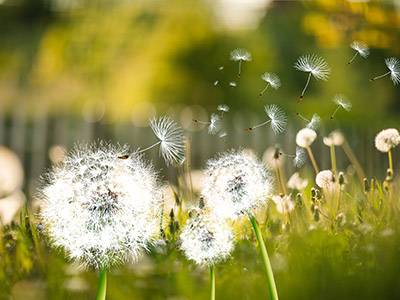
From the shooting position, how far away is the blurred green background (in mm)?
1609

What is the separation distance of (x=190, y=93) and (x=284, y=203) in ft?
37.3

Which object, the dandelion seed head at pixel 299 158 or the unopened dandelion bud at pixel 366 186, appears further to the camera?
the unopened dandelion bud at pixel 366 186

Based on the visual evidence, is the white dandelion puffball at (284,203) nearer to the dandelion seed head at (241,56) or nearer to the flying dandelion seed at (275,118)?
the flying dandelion seed at (275,118)

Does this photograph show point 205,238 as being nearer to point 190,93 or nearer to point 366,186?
point 366,186

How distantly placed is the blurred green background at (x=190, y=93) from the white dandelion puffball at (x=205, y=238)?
302mm

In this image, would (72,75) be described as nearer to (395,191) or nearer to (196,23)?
(196,23)

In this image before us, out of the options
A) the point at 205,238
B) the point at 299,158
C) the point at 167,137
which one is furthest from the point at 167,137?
the point at 299,158

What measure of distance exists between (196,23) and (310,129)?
11.6 meters

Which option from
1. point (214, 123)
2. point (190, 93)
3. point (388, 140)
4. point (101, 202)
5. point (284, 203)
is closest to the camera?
point (101, 202)

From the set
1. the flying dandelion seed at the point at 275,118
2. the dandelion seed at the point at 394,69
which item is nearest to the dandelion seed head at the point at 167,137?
the flying dandelion seed at the point at 275,118

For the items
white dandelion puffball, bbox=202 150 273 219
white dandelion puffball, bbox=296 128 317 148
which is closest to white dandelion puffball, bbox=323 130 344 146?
white dandelion puffball, bbox=296 128 317 148

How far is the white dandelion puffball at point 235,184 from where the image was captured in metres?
1.35

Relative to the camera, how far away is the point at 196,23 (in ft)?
41.3

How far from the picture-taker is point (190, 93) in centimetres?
1290
